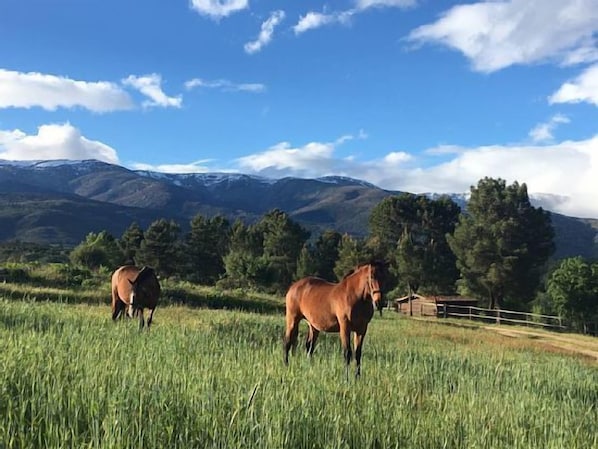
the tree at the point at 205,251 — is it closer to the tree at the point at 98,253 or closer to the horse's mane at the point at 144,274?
the tree at the point at 98,253

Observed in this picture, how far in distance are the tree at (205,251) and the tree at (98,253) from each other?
10.4m

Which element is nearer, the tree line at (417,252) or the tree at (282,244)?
the tree line at (417,252)

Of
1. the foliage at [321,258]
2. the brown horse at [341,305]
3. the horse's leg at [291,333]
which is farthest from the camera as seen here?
the foliage at [321,258]

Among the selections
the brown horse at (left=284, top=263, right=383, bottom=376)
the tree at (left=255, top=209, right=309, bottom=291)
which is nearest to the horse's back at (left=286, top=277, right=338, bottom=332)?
the brown horse at (left=284, top=263, right=383, bottom=376)

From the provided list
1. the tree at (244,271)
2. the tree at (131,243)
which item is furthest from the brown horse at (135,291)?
the tree at (131,243)

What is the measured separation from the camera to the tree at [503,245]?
55844mm

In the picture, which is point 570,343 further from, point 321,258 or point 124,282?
point 321,258

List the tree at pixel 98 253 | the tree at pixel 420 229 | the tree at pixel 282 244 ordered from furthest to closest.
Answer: the tree at pixel 282 244 → the tree at pixel 420 229 → the tree at pixel 98 253

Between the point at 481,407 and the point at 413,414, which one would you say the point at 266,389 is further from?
the point at 481,407

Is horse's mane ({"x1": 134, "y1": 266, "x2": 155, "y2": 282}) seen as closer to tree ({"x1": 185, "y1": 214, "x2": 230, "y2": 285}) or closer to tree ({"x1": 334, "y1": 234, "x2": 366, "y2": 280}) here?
tree ({"x1": 334, "y1": 234, "x2": 366, "y2": 280})

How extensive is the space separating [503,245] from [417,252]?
13087mm

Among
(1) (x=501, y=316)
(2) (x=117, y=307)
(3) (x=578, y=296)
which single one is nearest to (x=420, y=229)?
(1) (x=501, y=316)

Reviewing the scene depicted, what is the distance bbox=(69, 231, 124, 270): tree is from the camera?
66.8 meters

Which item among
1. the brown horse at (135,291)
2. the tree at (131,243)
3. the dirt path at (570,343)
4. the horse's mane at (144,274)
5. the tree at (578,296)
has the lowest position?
the dirt path at (570,343)
